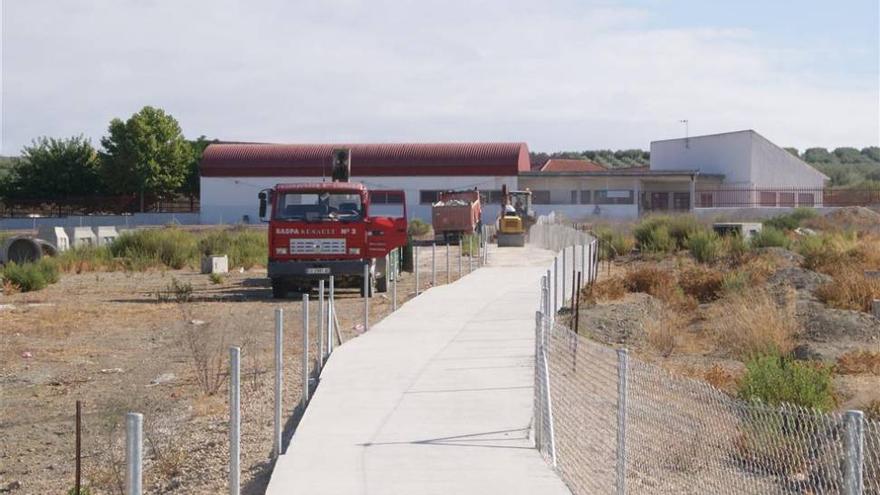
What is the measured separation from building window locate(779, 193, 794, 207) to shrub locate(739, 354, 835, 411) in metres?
63.9

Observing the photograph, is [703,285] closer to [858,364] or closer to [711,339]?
[711,339]

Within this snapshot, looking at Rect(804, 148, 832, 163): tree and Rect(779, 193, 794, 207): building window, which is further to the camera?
Rect(804, 148, 832, 163): tree

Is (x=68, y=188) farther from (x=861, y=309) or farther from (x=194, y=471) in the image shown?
(x=194, y=471)

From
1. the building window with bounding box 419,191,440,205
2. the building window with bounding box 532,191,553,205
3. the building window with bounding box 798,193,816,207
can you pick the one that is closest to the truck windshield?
the building window with bounding box 798,193,816,207

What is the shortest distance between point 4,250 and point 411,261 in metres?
14.1

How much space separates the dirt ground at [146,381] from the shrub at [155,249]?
1109 centimetres

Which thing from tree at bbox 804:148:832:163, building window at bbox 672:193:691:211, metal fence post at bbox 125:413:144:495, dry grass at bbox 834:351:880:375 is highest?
tree at bbox 804:148:832:163

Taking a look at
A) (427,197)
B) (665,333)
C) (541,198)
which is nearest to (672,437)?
(665,333)

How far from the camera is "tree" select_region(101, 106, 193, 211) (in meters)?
89.4

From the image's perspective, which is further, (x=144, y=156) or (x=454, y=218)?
(x=144, y=156)

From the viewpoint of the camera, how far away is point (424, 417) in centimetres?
1382

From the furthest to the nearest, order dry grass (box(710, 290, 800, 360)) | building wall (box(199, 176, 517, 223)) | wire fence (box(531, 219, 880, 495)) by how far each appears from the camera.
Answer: building wall (box(199, 176, 517, 223)), dry grass (box(710, 290, 800, 360)), wire fence (box(531, 219, 880, 495))

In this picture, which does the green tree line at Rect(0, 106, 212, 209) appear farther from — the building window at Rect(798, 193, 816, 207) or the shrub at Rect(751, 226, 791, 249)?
the shrub at Rect(751, 226, 791, 249)

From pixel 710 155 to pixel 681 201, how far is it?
12.8 ft
